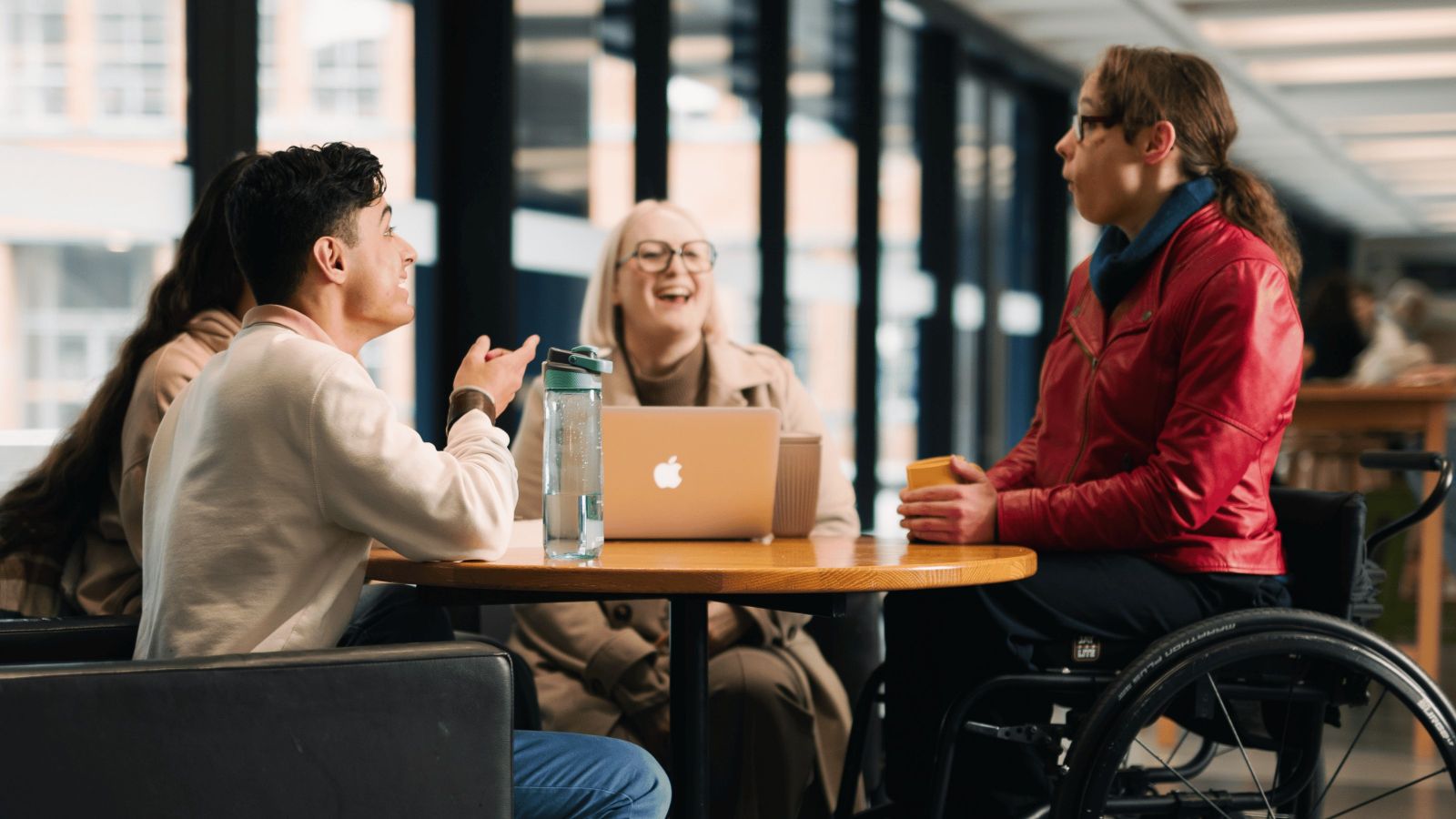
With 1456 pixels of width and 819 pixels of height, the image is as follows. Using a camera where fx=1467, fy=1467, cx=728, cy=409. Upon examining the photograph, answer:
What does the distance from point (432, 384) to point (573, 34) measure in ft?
3.83

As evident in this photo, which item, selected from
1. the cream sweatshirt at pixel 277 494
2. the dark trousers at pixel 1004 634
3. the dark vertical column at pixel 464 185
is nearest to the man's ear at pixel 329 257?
the cream sweatshirt at pixel 277 494

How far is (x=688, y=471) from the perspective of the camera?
1.98 metres

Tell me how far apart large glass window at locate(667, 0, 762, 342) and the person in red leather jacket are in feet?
9.95

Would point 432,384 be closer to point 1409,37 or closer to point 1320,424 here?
point 1320,424

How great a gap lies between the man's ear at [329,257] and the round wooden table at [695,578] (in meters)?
0.34

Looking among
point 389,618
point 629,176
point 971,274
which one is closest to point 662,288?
point 389,618

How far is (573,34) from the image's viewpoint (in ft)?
14.2

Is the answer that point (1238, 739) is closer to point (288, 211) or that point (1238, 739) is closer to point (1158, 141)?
point (1158, 141)

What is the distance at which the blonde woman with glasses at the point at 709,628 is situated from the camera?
246cm

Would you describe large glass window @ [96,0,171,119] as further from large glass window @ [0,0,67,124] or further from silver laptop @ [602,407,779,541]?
silver laptop @ [602,407,779,541]

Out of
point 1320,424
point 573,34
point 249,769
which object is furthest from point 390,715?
point 1320,424

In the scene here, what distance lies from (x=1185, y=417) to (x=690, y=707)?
2.45 ft

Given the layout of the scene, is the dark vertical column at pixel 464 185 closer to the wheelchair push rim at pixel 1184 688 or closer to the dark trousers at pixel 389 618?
the dark trousers at pixel 389 618

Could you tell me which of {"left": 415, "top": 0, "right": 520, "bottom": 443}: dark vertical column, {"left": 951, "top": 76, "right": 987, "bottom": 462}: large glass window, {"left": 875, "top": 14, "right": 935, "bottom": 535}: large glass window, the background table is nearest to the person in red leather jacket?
{"left": 415, "top": 0, "right": 520, "bottom": 443}: dark vertical column
